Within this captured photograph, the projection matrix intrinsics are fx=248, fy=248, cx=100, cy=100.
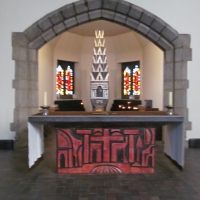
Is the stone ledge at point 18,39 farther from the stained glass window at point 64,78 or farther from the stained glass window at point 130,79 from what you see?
the stained glass window at point 130,79

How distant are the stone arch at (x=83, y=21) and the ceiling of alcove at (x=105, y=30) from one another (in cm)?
313

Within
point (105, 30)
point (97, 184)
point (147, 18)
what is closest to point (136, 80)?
A: point (105, 30)

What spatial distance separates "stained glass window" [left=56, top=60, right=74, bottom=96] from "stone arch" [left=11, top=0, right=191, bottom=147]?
4.18 metres

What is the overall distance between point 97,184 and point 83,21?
3.50 metres

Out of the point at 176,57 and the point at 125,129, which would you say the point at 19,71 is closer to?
the point at 125,129

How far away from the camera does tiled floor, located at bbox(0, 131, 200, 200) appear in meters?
2.92

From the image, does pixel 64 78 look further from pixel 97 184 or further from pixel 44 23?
pixel 97 184

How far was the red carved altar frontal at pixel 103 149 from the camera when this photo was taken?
3.66 m

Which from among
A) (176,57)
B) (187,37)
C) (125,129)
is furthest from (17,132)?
(187,37)

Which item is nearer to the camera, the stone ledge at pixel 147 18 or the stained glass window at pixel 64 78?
the stone ledge at pixel 147 18

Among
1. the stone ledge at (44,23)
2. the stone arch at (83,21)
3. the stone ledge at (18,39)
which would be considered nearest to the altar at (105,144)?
the stone arch at (83,21)

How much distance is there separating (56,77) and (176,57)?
5.19m

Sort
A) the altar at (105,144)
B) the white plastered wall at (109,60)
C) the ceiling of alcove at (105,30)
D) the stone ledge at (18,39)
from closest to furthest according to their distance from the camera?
the altar at (105,144) < the stone ledge at (18,39) < the white plastered wall at (109,60) < the ceiling of alcove at (105,30)

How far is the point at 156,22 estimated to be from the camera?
17.0ft
